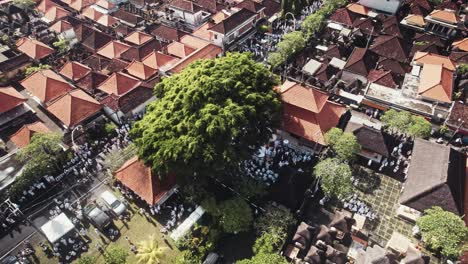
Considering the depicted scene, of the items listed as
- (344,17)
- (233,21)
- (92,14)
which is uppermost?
(344,17)

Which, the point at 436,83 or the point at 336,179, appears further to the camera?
the point at 436,83

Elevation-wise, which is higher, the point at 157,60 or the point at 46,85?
the point at 157,60

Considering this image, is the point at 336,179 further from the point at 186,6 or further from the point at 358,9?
the point at 186,6

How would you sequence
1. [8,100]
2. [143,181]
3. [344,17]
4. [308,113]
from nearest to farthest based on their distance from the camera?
[143,181]
[308,113]
[8,100]
[344,17]

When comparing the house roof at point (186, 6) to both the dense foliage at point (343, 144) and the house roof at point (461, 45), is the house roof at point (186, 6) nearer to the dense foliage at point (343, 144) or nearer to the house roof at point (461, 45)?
the dense foliage at point (343, 144)

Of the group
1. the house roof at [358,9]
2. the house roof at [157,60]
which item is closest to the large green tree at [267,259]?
the house roof at [157,60]

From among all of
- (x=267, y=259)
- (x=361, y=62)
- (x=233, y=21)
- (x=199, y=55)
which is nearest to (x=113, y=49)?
(x=199, y=55)

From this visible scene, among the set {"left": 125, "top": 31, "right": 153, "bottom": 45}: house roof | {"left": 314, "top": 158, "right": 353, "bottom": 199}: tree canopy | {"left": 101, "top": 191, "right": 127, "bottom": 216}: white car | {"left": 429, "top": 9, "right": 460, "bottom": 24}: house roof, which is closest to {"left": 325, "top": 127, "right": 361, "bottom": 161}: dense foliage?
{"left": 314, "top": 158, "right": 353, "bottom": 199}: tree canopy

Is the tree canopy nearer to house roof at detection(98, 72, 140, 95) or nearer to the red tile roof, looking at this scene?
the red tile roof
